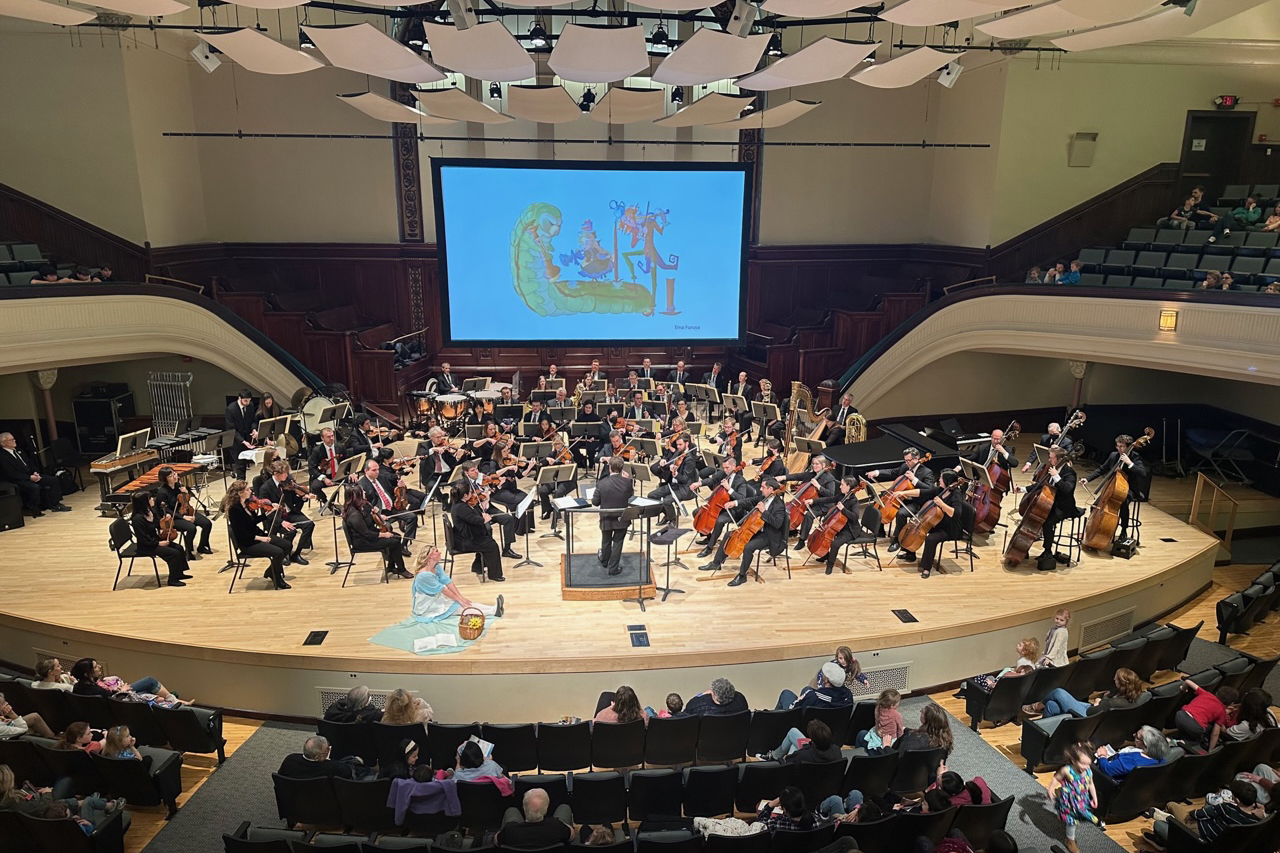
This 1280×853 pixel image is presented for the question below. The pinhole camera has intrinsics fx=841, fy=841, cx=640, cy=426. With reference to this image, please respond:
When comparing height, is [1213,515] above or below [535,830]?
Result: below

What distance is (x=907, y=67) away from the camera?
11.4m

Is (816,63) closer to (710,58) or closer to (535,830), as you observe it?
(710,58)

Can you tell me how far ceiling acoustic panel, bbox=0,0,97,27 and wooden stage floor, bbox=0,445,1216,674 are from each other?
6436 mm

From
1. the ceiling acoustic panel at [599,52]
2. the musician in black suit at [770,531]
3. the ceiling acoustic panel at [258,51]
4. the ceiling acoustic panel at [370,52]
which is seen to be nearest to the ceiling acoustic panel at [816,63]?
the ceiling acoustic panel at [599,52]

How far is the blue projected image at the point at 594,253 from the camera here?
1664 centimetres

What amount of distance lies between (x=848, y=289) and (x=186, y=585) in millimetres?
16086

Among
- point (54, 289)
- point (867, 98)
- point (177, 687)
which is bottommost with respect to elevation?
point (177, 687)

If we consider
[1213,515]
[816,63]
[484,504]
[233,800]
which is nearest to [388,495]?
[484,504]

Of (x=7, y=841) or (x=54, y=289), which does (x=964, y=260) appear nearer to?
(x=54, y=289)

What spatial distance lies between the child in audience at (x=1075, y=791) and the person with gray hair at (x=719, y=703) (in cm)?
A: 250

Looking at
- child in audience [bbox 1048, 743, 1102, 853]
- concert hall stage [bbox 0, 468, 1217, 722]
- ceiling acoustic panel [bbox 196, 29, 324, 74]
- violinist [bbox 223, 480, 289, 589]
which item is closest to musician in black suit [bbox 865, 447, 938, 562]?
concert hall stage [bbox 0, 468, 1217, 722]

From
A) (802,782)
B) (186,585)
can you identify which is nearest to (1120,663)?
(802,782)

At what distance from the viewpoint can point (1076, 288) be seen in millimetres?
14531

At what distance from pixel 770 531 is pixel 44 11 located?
10.3 meters
